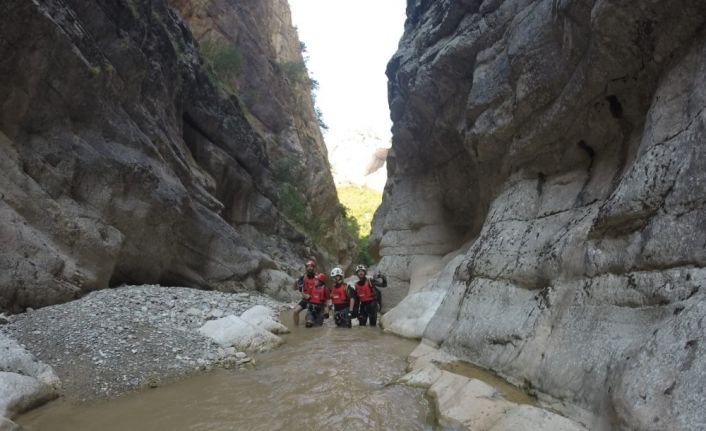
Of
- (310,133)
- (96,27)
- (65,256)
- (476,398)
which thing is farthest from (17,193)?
(310,133)

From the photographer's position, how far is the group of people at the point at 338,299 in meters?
11.9

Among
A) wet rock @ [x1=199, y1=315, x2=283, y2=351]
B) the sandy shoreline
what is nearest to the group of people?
wet rock @ [x1=199, y1=315, x2=283, y2=351]

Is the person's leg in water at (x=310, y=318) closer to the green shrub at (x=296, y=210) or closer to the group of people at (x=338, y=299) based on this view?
the group of people at (x=338, y=299)

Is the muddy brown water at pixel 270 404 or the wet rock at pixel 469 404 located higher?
the wet rock at pixel 469 404

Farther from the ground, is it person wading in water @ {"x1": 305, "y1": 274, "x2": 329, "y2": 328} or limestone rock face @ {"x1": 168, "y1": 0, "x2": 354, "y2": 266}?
limestone rock face @ {"x1": 168, "y1": 0, "x2": 354, "y2": 266}

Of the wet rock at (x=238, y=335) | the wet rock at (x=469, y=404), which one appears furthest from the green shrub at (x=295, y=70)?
the wet rock at (x=469, y=404)

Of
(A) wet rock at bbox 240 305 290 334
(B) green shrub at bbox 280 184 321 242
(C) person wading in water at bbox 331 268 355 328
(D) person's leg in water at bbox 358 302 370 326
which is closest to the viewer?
(A) wet rock at bbox 240 305 290 334

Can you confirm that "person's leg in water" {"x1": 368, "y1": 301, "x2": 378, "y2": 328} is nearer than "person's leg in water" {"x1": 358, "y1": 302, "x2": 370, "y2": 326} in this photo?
Yes

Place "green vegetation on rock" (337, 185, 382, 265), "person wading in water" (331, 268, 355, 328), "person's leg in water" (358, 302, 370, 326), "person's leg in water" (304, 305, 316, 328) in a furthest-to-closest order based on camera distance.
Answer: "green vegetation on rock" (337, 185, 382, 265)
"person's leg in water" (358, 302, 370, 326)
"person wading in water" (331, 268, 355, 328)
"person's leg in water" (304, 305, 316, 328)

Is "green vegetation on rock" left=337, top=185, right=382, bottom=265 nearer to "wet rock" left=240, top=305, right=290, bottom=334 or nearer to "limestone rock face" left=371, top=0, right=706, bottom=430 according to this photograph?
"wet rock" left=240, top=305, right=290, bottom=334

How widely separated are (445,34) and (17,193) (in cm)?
1142

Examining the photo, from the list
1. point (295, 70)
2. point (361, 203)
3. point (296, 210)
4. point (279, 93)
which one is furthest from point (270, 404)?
point (361, 203)

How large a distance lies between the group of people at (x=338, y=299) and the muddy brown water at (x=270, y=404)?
4225 mm

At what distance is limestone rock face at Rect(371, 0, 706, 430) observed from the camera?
3.82 meters
